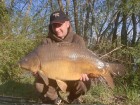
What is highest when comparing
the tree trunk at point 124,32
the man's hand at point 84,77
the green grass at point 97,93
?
the tree trunk at point 124,32

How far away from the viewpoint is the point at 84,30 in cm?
698

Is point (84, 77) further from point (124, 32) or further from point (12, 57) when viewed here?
point (124, 32)

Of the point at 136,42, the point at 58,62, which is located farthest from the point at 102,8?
the point at 58,62

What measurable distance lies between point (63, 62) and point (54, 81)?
52 cm

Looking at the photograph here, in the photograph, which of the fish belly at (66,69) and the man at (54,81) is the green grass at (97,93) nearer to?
the man at (54,81)

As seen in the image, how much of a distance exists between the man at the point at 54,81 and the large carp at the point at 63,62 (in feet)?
0.79

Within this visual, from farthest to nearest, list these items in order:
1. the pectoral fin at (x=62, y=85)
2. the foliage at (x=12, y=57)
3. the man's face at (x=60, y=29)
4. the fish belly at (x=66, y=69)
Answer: the foliage at (x=12, y=57) → the man's face at (x=60, y=29) → the pectoral fin at (x=62, y=85) → the fish belly at (x=66, y=69)

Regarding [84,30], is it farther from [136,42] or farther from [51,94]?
[51,94]

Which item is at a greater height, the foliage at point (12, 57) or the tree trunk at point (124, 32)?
the tree trunk at point (124, 32)

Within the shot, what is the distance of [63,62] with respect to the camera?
389cm

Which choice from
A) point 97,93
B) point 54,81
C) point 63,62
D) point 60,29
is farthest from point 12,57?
point 63,62

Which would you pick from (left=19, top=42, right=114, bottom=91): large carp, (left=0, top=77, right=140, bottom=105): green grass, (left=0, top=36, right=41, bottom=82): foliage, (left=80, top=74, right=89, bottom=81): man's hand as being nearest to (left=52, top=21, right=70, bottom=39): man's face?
(left=19, top=42, right=114, bottom=91): large carp

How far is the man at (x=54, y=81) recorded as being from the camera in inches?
166

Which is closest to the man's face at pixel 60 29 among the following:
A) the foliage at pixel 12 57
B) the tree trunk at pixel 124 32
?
the foliage at pixel 12 57
